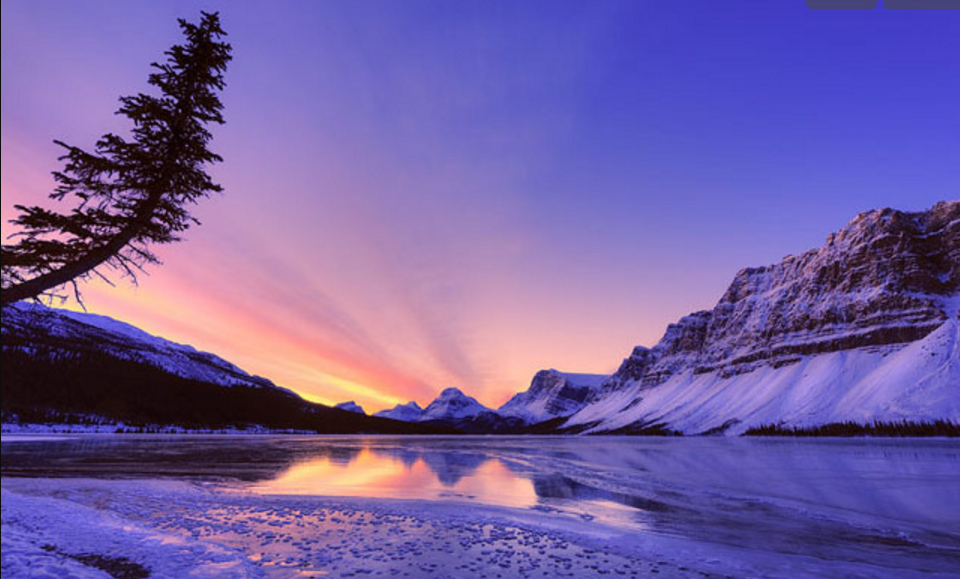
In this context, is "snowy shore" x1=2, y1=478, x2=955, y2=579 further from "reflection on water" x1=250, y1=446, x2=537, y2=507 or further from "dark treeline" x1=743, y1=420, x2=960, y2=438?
"dark treeline" x1=743, y1=420, x2=960, y2=438

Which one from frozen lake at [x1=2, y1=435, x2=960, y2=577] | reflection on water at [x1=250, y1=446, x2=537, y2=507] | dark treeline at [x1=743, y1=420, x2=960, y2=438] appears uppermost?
dark treeline at [x1=743, y1=420, x2=960, y2=438]

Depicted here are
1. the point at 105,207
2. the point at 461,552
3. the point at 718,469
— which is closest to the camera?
the point at 105,207

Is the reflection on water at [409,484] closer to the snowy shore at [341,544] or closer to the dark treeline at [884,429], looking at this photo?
the snowy shore at [341,544]

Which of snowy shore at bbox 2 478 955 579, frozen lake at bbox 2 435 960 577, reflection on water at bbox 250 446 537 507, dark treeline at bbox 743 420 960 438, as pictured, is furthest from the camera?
dark treeline at bbox 743 420 960 438

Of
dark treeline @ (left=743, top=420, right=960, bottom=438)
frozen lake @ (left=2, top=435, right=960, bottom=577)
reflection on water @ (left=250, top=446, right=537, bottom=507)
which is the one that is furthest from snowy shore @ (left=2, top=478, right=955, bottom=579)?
dark treeline @ (left=743, top=420, right=960, bottom=438)

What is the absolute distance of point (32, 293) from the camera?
34.1 ft

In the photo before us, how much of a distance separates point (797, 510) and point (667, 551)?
38.6ft

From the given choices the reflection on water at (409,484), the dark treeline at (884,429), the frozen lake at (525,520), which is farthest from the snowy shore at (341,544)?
the dark treeline at (884,429)

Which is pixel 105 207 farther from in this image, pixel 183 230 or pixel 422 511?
pixel 422 511

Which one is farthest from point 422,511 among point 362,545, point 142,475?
point 142,475

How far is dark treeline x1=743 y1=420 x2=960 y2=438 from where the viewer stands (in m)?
143

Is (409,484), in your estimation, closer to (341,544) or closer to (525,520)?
A: (525,520)

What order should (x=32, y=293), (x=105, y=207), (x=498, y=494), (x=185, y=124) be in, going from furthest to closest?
(x=498, y=494), (x=185, y=124), (x=105, y=207), (x=32, y=293)

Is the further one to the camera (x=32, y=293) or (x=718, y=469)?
(x=718, y=469)
